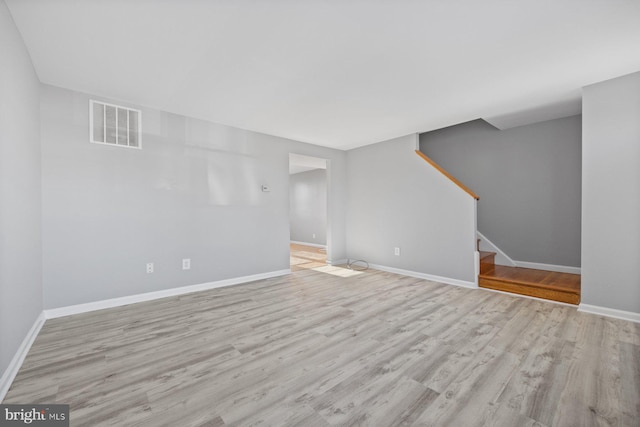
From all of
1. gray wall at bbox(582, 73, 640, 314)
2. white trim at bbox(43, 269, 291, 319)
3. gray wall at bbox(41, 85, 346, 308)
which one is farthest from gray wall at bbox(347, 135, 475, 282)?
white trim at bbox(43, 269, 291, 319)

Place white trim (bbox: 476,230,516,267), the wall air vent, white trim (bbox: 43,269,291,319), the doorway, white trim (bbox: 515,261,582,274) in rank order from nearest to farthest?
white trim (bbox: 43,269,291,319) → the wall air vent → white trim (bbox: 515,261,582,274) → white trim (bbox: 476,230,516,267) → the doorway

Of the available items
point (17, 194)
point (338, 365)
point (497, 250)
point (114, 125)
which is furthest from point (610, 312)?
point (114, 125)

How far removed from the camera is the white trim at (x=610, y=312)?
2.51m

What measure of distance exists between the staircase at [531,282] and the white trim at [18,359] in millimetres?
4669

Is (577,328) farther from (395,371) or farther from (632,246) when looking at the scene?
(395,371)

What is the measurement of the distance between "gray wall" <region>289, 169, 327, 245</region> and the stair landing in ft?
16.0

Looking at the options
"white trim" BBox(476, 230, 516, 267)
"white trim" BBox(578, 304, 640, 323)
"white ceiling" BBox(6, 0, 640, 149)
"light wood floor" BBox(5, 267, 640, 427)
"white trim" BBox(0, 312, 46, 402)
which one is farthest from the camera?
"white trim" BBox(476, 230, 516, 267)

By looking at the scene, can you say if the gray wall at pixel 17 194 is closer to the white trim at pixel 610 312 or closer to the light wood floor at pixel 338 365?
the light wood floor at pixel 338 365

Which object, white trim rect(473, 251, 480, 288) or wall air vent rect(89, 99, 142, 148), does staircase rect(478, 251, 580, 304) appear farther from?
wall air vent rect(89, 99, 142, 148)

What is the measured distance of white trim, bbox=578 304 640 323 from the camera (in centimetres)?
251

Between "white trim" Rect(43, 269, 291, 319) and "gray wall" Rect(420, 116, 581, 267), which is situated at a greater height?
"gray wall" Rect(420, 116, 581, 267)

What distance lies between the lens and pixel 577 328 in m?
2.38

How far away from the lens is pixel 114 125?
9.93 ft

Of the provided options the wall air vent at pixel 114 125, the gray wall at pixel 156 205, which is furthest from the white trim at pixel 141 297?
the wall air vent at pixel 114 125
